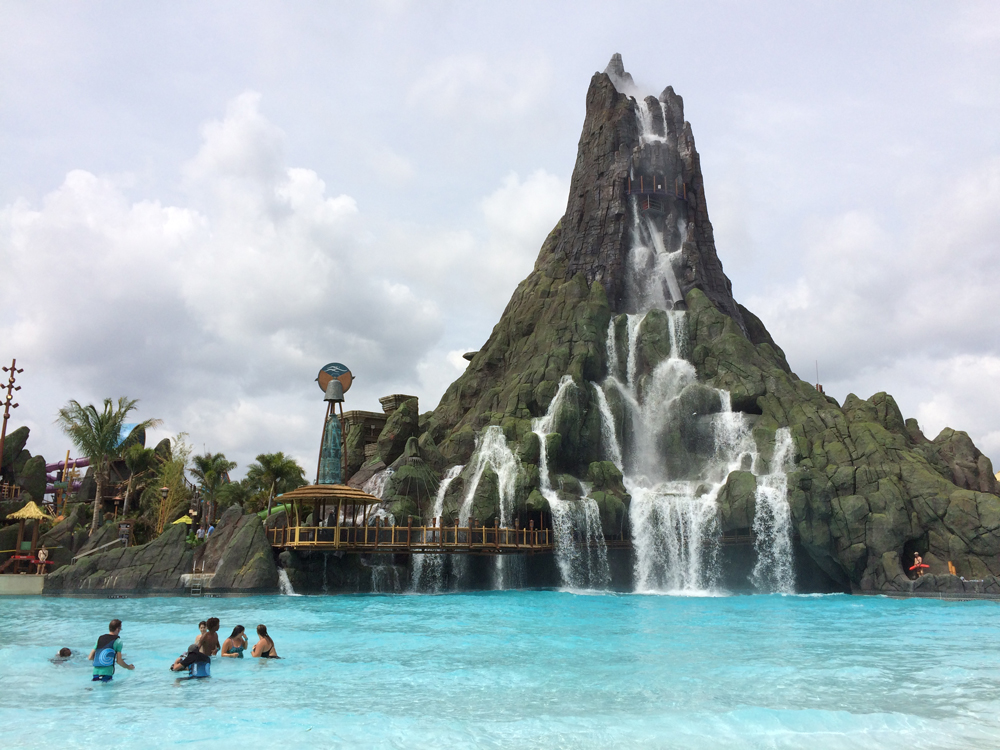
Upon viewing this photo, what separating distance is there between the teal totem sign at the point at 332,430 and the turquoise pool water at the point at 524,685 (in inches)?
676

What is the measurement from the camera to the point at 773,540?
40688 mm

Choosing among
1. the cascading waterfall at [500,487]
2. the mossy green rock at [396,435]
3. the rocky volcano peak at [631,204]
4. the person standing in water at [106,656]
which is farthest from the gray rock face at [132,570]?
the rocky volcano peak at [631,204]

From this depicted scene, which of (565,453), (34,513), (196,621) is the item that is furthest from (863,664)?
(34,513)

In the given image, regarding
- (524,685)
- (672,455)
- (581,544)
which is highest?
(672,455)

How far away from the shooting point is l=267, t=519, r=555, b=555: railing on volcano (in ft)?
117

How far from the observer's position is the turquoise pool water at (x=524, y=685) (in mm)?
11289

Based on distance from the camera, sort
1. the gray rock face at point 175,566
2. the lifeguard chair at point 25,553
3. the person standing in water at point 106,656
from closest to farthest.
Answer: the person standing in water at point 106,656 < the gray rock face at point 175,566 < the lifeguard chair at point 25,553

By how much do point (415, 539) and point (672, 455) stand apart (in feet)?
62.6

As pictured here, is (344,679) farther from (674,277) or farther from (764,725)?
(674,277)

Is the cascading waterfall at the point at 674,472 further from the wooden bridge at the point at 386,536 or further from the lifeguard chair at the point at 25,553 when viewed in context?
the lifeguard chair at the point at 25,553

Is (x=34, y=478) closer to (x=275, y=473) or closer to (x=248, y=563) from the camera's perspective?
(x=275, y=473)

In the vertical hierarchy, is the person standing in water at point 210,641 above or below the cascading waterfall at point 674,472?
below

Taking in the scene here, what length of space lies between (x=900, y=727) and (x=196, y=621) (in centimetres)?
2124

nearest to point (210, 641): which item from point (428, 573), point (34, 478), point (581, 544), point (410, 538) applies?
point (410, 538)
